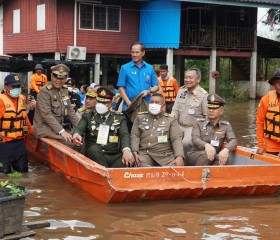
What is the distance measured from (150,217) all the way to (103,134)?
1.62 metres

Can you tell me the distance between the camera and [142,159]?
7164 mm

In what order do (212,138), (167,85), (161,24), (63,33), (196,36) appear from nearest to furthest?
(212,138) → (167,85) → (63,33) → (161,24) → (196,36)

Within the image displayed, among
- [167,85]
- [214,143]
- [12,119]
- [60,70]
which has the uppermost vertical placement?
[60,70]

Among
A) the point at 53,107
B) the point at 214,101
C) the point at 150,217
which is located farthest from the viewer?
the point at 53,107

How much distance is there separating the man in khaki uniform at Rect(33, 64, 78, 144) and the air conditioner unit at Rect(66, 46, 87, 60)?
41.6 feet

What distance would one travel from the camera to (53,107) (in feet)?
28.5

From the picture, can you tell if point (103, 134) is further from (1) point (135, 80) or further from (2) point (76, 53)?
(2) point (76, 53)

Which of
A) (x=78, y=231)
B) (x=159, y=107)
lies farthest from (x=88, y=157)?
(x=78, y=231)

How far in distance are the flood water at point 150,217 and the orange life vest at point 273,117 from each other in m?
0.88

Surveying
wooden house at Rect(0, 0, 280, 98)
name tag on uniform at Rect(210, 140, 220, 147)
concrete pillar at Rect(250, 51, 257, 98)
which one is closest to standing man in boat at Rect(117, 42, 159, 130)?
name tag on uniform at Rect(210, 140, 220, 147)

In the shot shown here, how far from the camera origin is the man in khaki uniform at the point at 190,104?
7.81m

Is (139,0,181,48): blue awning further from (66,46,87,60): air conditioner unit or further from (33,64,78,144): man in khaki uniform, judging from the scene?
(33,64,78,144): man in khaki uniform

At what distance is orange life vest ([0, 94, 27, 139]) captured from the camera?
25.5 feet

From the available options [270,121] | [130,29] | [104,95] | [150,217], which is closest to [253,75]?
[130,29]
